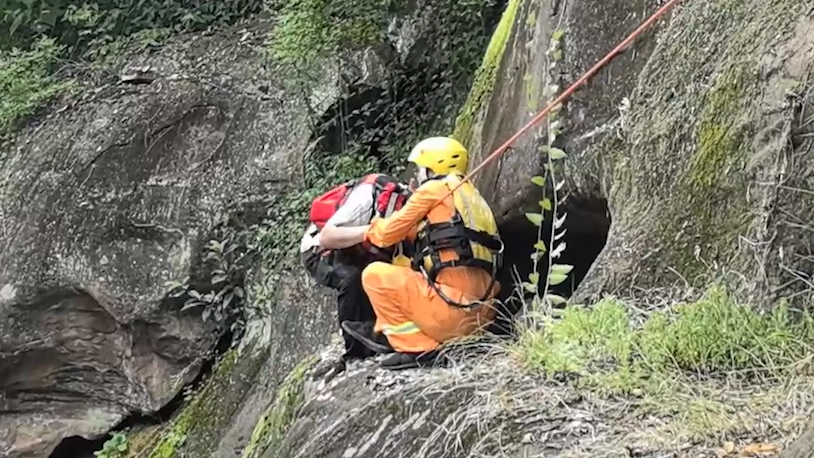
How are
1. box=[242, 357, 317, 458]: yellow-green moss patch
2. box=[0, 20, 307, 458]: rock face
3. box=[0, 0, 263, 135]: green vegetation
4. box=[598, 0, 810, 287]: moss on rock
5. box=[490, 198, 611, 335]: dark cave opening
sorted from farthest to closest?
box=[0, 0, 263, 135]: green vegetation < box=[0, 20, 307, 458]: rock face < box=[490, 198, 611, 335]: dark cave opening < box=[242, 357, 317, 458]: yellow-green moss patch < box=[598, 0, 810, 287]: moss on rock

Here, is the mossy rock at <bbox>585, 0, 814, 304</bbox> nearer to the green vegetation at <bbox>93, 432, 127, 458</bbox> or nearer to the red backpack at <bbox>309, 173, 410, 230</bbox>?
the red backpack at <bbox>309, 173, 410, 230</bbox>

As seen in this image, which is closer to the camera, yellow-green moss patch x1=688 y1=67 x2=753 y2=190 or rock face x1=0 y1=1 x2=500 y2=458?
yellow-green moss patch x1=688 y1=67 x2=753 y2=190

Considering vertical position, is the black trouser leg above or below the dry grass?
below

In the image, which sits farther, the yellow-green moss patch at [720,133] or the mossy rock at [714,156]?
the yellow-green moss patch at [720,133]

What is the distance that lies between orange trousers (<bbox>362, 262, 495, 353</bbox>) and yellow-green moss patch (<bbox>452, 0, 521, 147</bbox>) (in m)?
1.95

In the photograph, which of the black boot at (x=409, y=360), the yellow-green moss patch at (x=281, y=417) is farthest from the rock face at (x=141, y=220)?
the black boot at (x=409, y=360)

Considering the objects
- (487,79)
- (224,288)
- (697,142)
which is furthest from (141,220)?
(697,142)

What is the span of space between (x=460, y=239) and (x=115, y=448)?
6.83 meters

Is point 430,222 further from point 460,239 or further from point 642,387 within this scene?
point 642,387

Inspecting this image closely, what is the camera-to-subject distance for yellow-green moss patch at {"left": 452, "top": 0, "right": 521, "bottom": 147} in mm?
6988

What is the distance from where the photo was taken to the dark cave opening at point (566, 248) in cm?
561

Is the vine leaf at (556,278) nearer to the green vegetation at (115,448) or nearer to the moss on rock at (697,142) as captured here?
the moss on rock at (697,142)

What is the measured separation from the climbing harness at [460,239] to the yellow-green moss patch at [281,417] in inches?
41.9

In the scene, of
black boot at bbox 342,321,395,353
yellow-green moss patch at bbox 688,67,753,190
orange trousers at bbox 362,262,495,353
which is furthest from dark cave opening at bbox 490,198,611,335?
yellow-green moss patch at bbox 688,67,753,190
